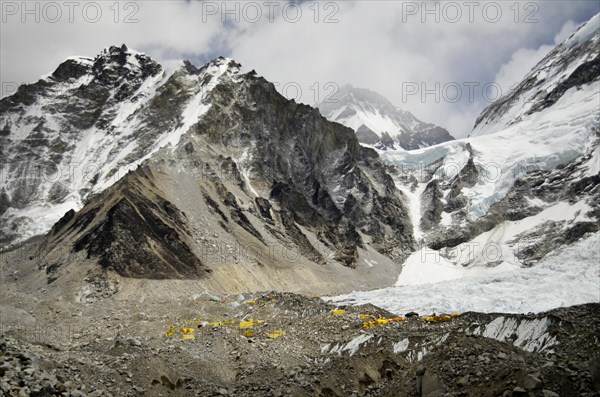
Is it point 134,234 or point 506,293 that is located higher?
point 134,234

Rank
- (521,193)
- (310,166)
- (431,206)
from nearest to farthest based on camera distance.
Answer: (310,166), (521,193), (431,206)

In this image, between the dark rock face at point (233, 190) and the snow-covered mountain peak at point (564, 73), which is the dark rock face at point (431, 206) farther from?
the snow-covered mountain peak at point (564, 73)

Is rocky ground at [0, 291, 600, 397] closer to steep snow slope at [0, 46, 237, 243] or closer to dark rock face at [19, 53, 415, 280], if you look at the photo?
dark rock face at [19, 53, 415, 280]

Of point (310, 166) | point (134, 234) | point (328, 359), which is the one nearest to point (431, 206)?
point (310, 166)

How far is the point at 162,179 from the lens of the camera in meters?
83.4

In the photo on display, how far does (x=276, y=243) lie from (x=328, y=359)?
63092 mm

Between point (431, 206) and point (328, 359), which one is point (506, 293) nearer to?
point (328, 359)

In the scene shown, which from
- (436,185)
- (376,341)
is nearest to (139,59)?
(436,185)

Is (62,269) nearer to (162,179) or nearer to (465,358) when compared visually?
(162,179)

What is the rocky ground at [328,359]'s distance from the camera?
Result: 13.6m

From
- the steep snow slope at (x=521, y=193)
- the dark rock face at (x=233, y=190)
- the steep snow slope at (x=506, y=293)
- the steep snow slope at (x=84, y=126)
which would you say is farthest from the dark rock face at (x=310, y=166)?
the steep snow slope at (x=506, y=293)

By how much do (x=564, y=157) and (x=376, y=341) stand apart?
129m

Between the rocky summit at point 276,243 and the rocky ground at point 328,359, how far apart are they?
10 centimetres

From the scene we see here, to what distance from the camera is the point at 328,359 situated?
78.6 ft
